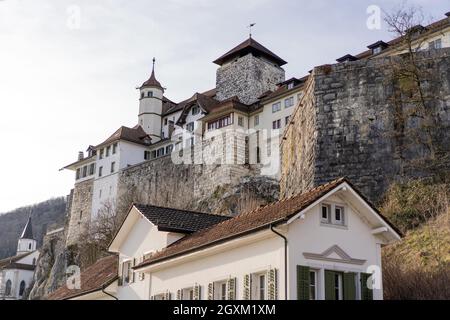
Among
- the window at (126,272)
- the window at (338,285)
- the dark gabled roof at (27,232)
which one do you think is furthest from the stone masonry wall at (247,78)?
the dark gabled roof at (27,232)

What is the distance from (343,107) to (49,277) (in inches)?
1726

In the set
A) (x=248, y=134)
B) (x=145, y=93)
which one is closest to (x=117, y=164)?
(x=145, y=93)

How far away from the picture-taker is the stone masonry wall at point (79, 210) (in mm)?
71812

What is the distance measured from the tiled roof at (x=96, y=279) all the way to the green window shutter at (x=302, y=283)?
1004 cm

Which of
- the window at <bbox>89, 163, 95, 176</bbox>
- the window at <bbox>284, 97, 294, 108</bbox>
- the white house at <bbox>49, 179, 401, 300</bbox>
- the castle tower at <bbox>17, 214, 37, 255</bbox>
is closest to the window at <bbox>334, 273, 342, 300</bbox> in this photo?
the white house at <bbox>49, 179, 401, 300</bbox>

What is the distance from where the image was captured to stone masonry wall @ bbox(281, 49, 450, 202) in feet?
86.6

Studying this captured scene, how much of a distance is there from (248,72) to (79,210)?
22637 mm

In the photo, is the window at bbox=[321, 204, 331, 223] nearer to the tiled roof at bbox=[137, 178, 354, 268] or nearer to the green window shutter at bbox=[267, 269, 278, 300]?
the tiled roof at bbox=[137, 178, 354, 268]

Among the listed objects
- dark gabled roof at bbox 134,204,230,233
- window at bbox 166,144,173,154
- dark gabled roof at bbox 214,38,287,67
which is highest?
dark gabled roof at bbox 214,38,287,67

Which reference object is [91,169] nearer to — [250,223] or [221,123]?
[221,123]

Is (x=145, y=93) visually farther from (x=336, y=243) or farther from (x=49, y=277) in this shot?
(x=336, y=243)

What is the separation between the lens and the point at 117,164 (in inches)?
2813

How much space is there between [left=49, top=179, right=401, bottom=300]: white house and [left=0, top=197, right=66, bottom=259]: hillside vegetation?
416 ft
